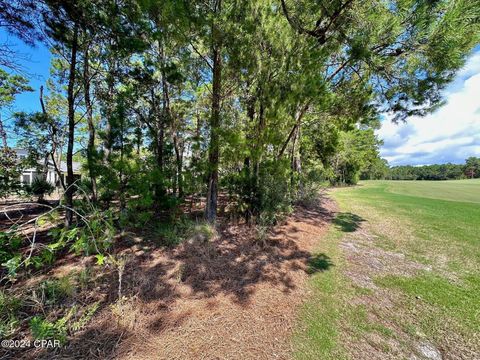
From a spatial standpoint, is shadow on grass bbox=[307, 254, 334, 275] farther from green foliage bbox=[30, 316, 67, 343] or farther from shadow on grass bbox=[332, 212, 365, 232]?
green foliage bbox=[30, 316, 67, 343]

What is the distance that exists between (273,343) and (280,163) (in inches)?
164

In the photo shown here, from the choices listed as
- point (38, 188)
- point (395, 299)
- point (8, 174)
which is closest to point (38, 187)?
point (38, 188)

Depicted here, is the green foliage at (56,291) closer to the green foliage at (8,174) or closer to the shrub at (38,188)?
the green foliage at (8,174)

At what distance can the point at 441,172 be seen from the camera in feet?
243

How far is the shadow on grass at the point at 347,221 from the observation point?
595 centimetres

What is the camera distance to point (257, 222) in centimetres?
512

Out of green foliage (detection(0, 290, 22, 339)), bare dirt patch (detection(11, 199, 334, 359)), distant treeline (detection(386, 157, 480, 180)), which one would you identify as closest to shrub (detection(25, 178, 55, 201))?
bare dirt patch (detection(11, 199, 334, 359))

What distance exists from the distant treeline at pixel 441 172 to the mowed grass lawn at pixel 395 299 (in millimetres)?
84444

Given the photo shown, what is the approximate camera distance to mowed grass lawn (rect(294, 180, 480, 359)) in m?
2.06

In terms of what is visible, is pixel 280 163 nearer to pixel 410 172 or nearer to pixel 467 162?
pixel 410 172

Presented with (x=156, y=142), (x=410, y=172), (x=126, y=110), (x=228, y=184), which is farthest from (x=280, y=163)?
(x=410, y=172)

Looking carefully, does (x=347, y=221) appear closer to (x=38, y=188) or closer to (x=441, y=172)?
(x=38, y=188)

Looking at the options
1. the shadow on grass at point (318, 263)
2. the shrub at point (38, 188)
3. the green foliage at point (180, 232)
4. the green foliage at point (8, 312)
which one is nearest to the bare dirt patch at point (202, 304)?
the shadow on grass at point (318, 263)

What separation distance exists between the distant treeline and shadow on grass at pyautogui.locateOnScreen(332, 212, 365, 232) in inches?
3227
